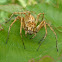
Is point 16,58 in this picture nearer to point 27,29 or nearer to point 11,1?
point 27,29

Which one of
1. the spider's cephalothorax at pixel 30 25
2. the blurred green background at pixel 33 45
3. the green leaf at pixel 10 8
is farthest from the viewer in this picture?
the green leaf at pixel 10 8

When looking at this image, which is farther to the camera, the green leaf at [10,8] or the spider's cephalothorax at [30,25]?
the green leaf at [10,8]

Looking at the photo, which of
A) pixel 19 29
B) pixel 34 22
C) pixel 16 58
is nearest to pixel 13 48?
pixel 16 58

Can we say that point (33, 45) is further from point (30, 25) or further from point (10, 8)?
Result: point (10, 8)

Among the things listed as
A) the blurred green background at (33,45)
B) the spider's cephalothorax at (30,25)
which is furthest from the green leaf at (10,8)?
the spider's cephalothorax at (30,25)

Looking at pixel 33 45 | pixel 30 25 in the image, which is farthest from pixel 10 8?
pixel 33 45

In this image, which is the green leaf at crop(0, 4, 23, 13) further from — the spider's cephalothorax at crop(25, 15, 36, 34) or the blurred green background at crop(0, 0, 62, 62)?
the spider's cephalothorax at crop(25, 15, 36, 34)

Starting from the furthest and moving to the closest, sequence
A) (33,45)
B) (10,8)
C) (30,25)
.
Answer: (10,8), (30,25), (33,45)

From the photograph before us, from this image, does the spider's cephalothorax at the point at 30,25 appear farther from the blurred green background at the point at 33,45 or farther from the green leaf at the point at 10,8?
the green leaf at the point at 10,8

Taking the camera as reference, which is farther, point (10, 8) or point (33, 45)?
point (10, 8)

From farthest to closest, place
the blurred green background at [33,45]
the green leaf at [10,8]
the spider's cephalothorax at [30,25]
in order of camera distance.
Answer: the green leaf at [10,8] → the spider's cephalothorax at [30,25] → the blurred green background at [33,45]

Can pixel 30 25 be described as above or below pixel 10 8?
below

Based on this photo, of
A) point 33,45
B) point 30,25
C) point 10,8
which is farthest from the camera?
point 10,8
